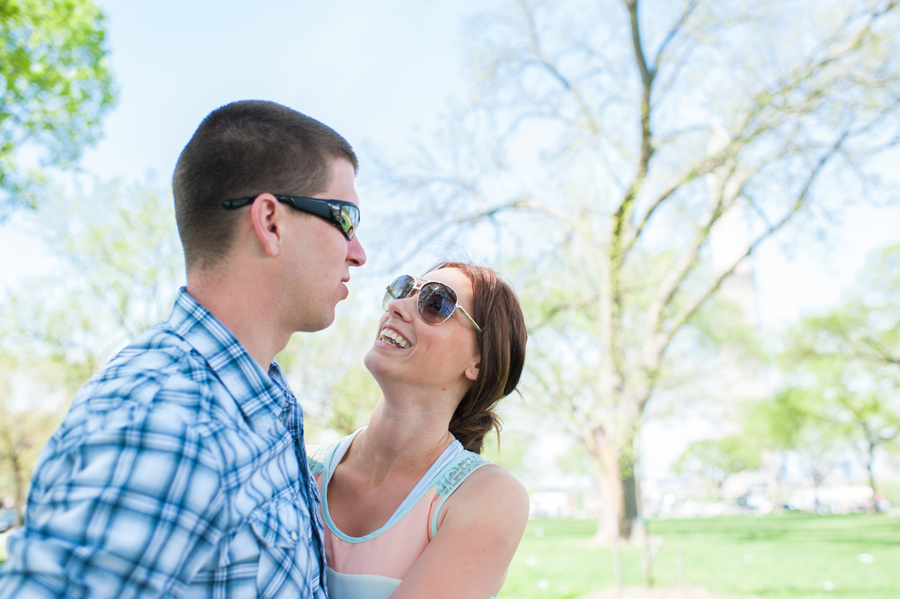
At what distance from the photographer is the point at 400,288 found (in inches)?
114

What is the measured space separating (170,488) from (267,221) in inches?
31.5

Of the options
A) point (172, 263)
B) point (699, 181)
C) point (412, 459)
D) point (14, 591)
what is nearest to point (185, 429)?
point (14, 591)

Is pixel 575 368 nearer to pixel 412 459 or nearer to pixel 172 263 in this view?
pixel 172 263

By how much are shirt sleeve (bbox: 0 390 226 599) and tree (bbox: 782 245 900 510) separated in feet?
118

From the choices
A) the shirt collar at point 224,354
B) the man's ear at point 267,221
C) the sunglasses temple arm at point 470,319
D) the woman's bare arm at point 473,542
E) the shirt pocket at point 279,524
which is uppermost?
the man's ear at point 267,221

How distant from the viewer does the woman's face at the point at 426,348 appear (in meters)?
2.57

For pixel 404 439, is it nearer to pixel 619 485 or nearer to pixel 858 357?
pixel 619 485

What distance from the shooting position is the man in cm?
111

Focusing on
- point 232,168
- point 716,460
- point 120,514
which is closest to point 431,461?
point 232,168

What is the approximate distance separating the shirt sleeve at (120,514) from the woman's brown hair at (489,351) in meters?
1.63

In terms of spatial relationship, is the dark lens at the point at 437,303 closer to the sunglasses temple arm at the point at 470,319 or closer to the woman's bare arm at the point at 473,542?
the sunglasses temple arm at the point at 470,319

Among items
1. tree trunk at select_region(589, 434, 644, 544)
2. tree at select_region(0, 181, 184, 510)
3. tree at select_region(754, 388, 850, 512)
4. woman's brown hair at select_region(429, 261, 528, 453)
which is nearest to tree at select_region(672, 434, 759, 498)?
tree at select_region(754, 388, 850, 512)

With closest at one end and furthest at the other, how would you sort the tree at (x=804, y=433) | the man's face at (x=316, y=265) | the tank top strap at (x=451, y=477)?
the man's face at (x=316, y=265) → the tank top strap at (x=451, y=477) → the tree at (x=804, y=433)

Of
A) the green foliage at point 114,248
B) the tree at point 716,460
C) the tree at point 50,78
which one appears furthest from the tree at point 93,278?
the tree at point 716,460
